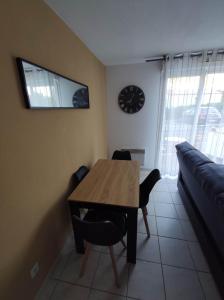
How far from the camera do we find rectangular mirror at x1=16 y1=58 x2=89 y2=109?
1.08m

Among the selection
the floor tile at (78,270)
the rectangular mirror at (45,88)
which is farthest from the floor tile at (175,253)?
the rectangular mirror at (45,88)

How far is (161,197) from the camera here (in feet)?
8.61

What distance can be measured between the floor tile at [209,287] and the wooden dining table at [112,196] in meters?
0.64

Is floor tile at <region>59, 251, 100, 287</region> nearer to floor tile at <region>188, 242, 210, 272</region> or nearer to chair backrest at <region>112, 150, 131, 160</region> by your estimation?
floor tile at <region>188, 242, 210, 272</region>

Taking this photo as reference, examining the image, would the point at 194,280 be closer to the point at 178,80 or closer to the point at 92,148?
the point at 92,148

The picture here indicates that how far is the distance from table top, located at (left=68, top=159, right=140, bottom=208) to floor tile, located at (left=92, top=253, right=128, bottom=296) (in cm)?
71

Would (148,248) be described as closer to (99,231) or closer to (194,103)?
(99,231)

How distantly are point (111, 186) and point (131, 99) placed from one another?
2.30 meters

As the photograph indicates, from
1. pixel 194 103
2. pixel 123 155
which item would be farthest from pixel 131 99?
pixel 123 155

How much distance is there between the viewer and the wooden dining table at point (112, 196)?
1.38 meters

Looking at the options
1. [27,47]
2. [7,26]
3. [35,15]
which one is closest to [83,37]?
[35,15]

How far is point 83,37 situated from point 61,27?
1.51 ft

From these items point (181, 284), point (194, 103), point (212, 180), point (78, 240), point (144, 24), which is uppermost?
point (144, 24)

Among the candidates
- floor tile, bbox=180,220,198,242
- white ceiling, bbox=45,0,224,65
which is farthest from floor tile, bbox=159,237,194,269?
white ceiling, bbox=45,0,224,65
